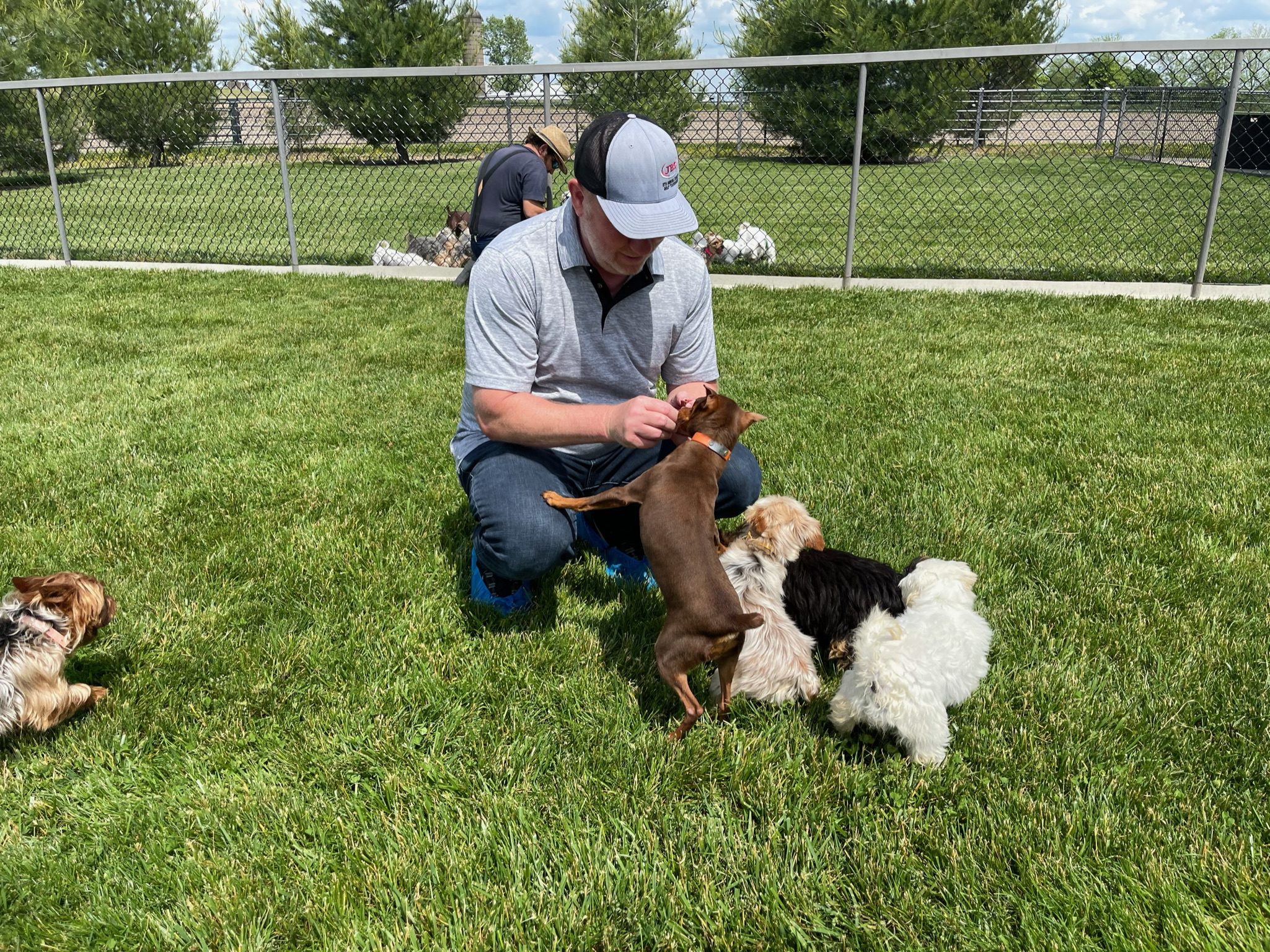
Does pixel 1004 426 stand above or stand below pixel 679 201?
below

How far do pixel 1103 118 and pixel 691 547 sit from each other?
1258 centimetres

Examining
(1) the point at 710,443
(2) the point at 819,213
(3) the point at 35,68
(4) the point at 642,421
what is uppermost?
(3) the point at 35,68

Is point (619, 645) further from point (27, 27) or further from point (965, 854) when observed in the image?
point (27, 27)

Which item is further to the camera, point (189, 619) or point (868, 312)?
point (868, 312)

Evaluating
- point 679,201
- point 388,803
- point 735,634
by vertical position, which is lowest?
point 388,803

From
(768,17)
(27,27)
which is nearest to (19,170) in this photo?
(27,27)

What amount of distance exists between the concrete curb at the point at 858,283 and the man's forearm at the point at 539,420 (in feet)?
15.5

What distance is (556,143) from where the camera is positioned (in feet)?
24.1

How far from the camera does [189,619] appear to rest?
2951mm

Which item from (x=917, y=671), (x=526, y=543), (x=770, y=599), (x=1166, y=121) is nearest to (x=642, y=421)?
(x=526, y=543)

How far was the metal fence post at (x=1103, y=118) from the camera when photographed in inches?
403

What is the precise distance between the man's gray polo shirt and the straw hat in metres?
4.81

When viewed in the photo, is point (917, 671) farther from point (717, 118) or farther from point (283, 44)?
point (283, 44)

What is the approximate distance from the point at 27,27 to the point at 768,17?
22029 millimetres
